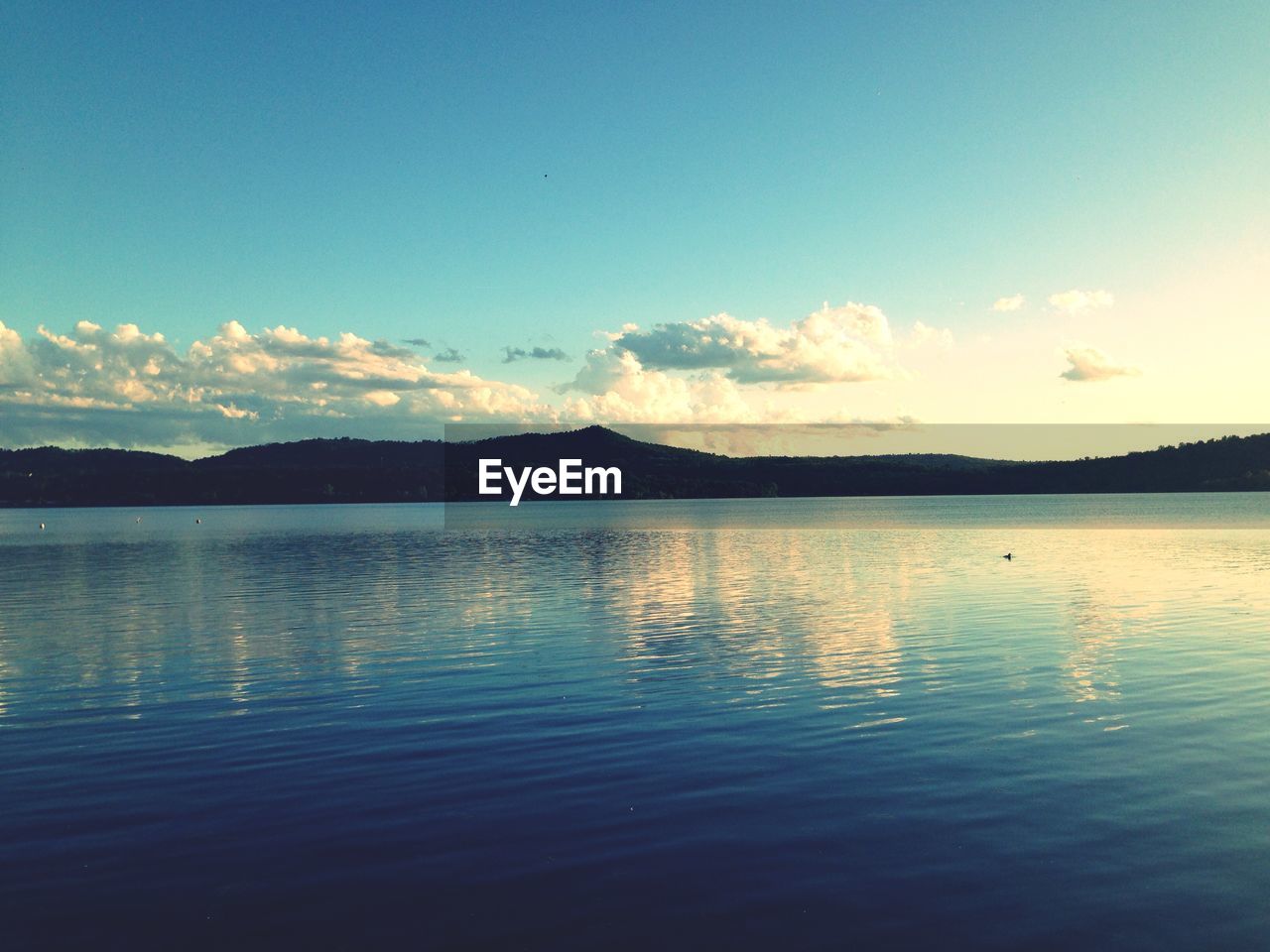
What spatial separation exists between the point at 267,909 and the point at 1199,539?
381 ft

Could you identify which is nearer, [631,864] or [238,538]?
[631,864]

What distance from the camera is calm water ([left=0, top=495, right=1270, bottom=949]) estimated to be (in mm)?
12484

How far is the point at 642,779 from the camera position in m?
18.5

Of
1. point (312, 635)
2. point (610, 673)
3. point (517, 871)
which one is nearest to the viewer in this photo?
point (517, 871)

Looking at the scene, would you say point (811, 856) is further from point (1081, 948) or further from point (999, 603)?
point (999, 603)

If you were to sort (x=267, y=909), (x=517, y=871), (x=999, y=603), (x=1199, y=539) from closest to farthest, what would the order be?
(x=267, y=909), (x=517, y=871), (x=999, y=603), (x=1199, y=539)

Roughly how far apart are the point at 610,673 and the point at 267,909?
58.9 feet

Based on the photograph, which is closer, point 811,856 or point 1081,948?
point 1081,948

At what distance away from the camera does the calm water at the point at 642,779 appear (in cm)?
1248

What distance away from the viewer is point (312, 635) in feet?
131

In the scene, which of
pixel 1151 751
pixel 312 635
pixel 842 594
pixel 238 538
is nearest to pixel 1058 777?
pixel 1151 751

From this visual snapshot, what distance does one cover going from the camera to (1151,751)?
20078 mm

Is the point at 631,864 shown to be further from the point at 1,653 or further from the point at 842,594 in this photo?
the point at 842,594

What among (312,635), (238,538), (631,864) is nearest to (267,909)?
(631,864)
